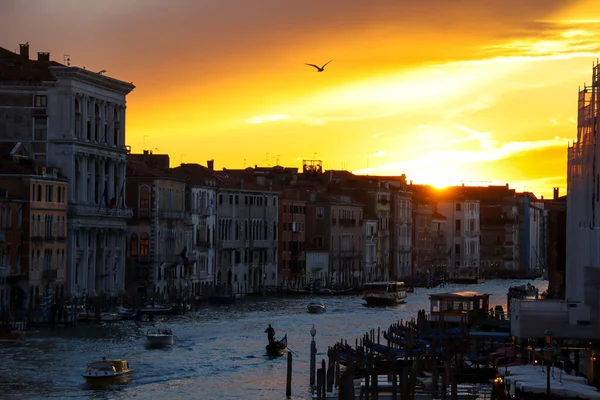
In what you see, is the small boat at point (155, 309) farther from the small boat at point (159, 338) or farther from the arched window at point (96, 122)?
the small boat at point (159, 338)

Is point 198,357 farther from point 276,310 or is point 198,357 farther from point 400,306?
point 400,306

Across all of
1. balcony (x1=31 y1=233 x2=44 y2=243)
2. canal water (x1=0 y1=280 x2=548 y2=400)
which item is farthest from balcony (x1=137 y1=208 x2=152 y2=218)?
balcony (x1=31 y1=233 x2=44 y2=243)

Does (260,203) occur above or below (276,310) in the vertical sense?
above

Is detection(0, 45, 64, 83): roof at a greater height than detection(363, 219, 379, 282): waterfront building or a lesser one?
greater

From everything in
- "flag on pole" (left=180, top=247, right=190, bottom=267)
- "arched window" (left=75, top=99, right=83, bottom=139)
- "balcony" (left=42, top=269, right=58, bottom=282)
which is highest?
"arched window" (left=75, top=99, right=83, bottom=139)

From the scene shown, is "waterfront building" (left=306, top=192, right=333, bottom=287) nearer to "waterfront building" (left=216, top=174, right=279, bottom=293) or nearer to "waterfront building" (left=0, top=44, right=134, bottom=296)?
"waterfront building" (left=216, top=174, right=279, bottom=293)

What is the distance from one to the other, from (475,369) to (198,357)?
37.9 feet

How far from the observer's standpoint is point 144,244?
70250 mm

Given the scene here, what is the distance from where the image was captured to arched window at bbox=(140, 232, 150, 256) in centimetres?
7006

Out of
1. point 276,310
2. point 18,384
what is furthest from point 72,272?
point 18,384

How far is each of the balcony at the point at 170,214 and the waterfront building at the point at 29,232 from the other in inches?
437

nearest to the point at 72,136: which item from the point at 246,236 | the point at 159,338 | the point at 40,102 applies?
the point at 40,102

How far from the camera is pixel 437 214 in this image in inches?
5344

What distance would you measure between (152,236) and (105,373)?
111 ft
